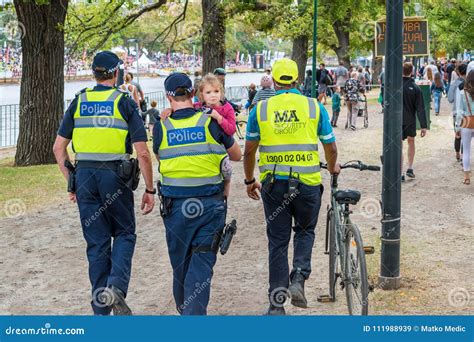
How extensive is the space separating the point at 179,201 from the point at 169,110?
0.66 meters

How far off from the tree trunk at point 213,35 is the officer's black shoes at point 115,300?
18.4 m

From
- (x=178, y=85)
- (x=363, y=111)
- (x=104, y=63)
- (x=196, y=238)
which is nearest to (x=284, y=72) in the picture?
(x=178, y=85)

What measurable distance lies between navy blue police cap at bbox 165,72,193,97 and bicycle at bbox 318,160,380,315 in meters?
1.36

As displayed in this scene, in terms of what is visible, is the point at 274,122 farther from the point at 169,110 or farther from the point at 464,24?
the point at 464,24

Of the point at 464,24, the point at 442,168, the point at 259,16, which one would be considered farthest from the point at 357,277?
the point at 464,24

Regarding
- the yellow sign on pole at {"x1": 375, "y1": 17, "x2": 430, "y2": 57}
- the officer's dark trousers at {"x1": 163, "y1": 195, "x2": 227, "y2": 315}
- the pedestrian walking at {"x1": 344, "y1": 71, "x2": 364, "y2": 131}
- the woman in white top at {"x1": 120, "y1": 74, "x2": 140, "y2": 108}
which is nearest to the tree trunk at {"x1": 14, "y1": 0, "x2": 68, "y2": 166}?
the woman in white top at {"x1": 120, "y1": 74, "x2": 140, "y2": 108}

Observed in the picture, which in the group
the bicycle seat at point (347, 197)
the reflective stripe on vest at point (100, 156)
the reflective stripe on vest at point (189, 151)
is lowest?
the bicycle seat at point (347, 197)

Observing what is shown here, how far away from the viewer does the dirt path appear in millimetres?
7359

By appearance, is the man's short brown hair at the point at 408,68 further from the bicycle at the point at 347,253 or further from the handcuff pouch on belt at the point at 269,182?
the handcuff pouch on belt at the point at 269,182

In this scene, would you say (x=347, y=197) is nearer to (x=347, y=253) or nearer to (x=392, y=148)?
(x=347, y=253)

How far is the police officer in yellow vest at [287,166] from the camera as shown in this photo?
6.47 m

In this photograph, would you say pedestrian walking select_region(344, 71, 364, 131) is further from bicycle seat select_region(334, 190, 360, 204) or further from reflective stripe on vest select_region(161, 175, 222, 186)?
reflective stripe on vest select_region(161, 175, 222, 186)

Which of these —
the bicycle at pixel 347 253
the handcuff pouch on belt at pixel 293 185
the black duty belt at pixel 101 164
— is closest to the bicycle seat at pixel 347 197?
the bicycle at pixel 347 253

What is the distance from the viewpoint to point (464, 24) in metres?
37.2
